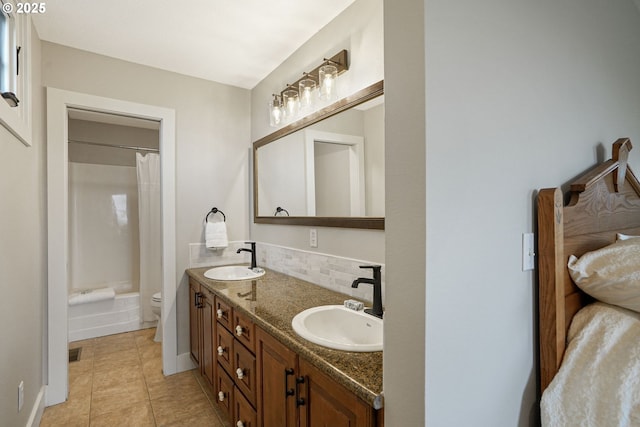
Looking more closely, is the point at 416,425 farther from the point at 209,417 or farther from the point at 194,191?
the point at 194,191

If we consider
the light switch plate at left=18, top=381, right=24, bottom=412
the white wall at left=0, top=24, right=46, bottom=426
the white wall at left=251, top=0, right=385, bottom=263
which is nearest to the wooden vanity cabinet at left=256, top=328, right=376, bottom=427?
the white wall at left=251, top=0, right=385, bottom=263

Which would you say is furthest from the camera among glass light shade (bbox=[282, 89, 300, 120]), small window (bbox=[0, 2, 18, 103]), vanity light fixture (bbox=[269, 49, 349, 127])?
glass light shade (bbox=[282, 89, 300, 120])

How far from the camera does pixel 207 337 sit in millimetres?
2209

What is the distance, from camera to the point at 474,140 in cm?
83

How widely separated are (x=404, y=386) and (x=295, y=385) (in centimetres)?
56

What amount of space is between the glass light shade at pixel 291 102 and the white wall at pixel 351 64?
0.42 ft

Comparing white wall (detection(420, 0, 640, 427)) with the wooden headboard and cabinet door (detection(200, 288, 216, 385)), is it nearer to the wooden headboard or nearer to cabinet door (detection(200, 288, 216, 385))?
the wooden headboard

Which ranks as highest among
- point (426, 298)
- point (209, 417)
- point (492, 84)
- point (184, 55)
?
point (184, 55)

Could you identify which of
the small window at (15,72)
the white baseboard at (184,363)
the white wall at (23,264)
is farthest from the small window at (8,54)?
the white baseboard at (184,363)

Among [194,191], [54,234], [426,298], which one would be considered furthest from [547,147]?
[54,234]

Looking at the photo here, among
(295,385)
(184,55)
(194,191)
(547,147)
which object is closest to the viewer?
(547,147)

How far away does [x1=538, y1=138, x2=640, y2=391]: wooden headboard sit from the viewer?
0.97m

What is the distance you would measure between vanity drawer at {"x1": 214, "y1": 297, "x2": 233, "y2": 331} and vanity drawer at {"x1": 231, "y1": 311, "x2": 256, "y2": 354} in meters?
0.07

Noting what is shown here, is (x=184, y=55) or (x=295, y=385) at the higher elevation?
(x=184, y=55)
